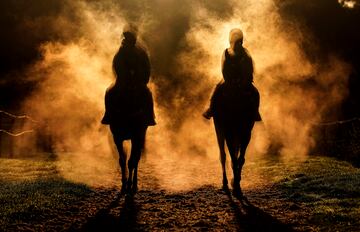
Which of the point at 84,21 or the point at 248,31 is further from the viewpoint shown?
the point at 84,21

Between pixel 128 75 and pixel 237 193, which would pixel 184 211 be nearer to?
pixel 237 193

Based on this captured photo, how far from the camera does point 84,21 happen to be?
108ft

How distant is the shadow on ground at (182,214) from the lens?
25.3ft

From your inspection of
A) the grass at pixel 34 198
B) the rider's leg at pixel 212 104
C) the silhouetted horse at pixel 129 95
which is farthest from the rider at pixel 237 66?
the grass at pixel 34 198

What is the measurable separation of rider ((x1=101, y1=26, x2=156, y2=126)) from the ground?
68.8 inches

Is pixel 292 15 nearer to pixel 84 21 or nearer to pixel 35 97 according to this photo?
pixel 84 21

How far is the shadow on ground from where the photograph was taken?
771 cm

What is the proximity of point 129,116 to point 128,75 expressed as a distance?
2.60 feet

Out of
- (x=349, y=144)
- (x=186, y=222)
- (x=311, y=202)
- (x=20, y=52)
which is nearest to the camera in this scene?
(x=186, y=222)

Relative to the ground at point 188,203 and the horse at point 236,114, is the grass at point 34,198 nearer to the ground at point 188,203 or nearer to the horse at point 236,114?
the ground at point 188,203

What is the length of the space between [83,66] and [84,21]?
11964 mm

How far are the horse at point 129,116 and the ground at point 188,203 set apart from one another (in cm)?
77

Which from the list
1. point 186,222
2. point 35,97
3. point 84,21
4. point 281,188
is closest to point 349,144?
point 281,188

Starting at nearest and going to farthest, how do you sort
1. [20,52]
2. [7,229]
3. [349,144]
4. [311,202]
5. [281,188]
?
[7,229] < [311,202] < [281,188] < [349,144] < [20,52]
